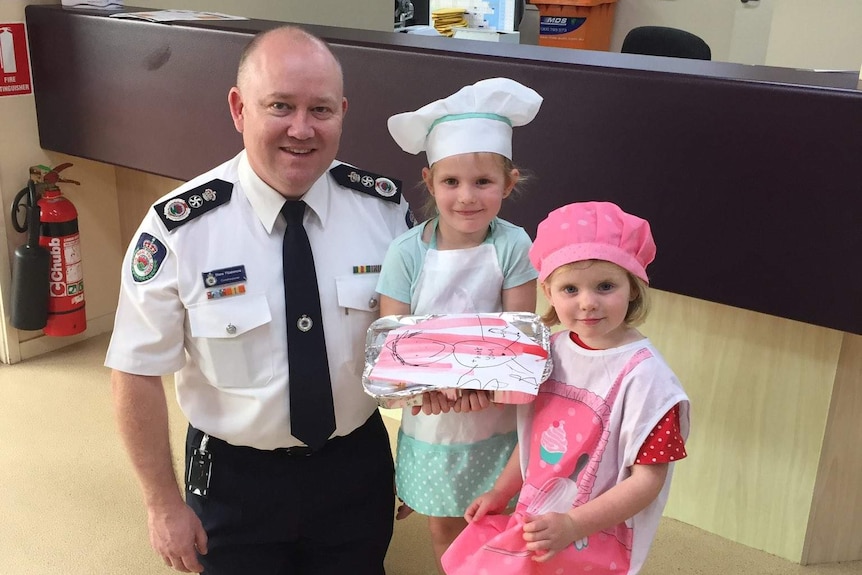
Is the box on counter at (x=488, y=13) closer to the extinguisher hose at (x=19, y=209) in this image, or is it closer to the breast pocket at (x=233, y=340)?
the extinguisher hose at (x=19, y=209)

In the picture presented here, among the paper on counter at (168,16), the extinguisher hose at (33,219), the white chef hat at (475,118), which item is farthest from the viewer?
the extinguisher hose at (33,219)

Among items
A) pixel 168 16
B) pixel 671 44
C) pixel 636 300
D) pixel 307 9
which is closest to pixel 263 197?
pixel 636 300

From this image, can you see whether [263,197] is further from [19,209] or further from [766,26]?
[766,26]

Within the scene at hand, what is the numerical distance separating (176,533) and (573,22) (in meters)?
4.79

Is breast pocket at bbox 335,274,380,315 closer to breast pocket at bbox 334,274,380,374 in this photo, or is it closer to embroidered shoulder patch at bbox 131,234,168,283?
breast pocket at bbox 334,274,380,374

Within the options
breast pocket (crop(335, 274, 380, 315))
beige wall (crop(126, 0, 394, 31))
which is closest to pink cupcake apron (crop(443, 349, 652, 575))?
breast pocket (crop(335, 274, 380, 315))

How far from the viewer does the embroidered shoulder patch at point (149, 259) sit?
5.08 ft

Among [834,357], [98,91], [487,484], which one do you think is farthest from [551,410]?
[98,91]

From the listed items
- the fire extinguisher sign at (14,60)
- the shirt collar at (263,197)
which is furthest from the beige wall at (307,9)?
the shirt collar at (263,197)

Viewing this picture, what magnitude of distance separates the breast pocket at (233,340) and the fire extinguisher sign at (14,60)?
187 cm

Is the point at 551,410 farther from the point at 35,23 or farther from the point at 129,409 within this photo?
the point at 35,23

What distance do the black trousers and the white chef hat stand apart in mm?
678

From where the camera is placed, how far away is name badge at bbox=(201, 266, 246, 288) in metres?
1.57

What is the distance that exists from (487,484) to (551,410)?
10.6 inches
